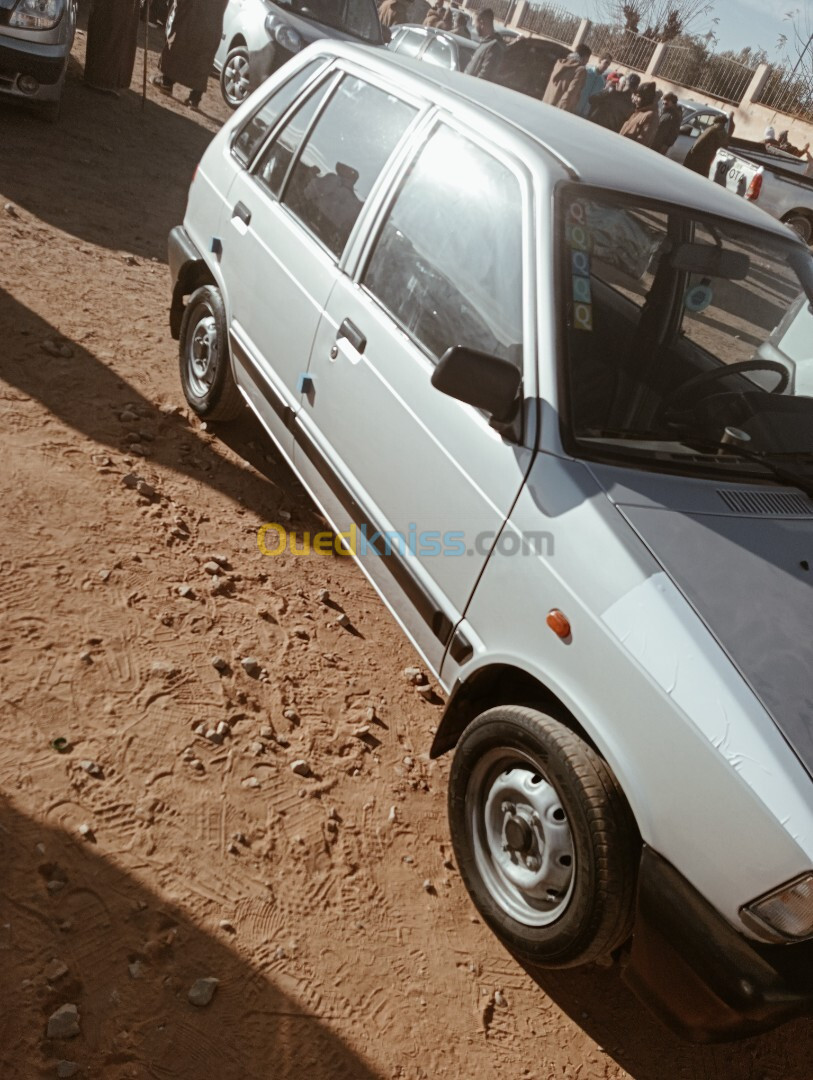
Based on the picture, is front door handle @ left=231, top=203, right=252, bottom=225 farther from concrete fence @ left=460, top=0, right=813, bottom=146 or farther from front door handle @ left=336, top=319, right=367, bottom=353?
concrete fence @ left=460, top=0, right=813, bottom=146

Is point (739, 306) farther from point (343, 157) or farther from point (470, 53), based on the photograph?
point (470, 53)

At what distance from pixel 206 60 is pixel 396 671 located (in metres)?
10.1

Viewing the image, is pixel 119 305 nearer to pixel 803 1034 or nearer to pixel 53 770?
pixel 53 770

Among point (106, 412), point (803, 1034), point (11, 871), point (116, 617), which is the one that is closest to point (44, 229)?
point (106, 412)

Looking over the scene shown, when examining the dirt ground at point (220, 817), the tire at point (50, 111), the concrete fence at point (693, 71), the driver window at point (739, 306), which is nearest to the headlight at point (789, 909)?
the dirt ground at point (220, 817)

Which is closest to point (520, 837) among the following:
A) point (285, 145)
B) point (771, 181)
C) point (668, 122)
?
point (285, 145)

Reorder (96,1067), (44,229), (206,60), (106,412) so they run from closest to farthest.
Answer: (96,1067), (106,412), (44,229), (206,60)

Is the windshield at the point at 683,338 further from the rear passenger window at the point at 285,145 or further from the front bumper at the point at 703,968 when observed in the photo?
the rear passenger window at the point at 285,145

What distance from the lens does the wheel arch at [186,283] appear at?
4.55 metres

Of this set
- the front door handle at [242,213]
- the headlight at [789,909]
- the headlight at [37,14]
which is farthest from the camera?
the headlight at [37,14]

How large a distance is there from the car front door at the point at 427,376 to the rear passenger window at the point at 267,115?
3.80 feet

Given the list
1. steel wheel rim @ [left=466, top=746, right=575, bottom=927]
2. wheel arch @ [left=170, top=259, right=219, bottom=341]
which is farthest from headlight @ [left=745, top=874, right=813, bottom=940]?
wheel arch @ [left=170, top=259, right=219, bottom=341]

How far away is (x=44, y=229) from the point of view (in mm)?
6523

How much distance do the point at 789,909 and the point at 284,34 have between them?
11.1m
